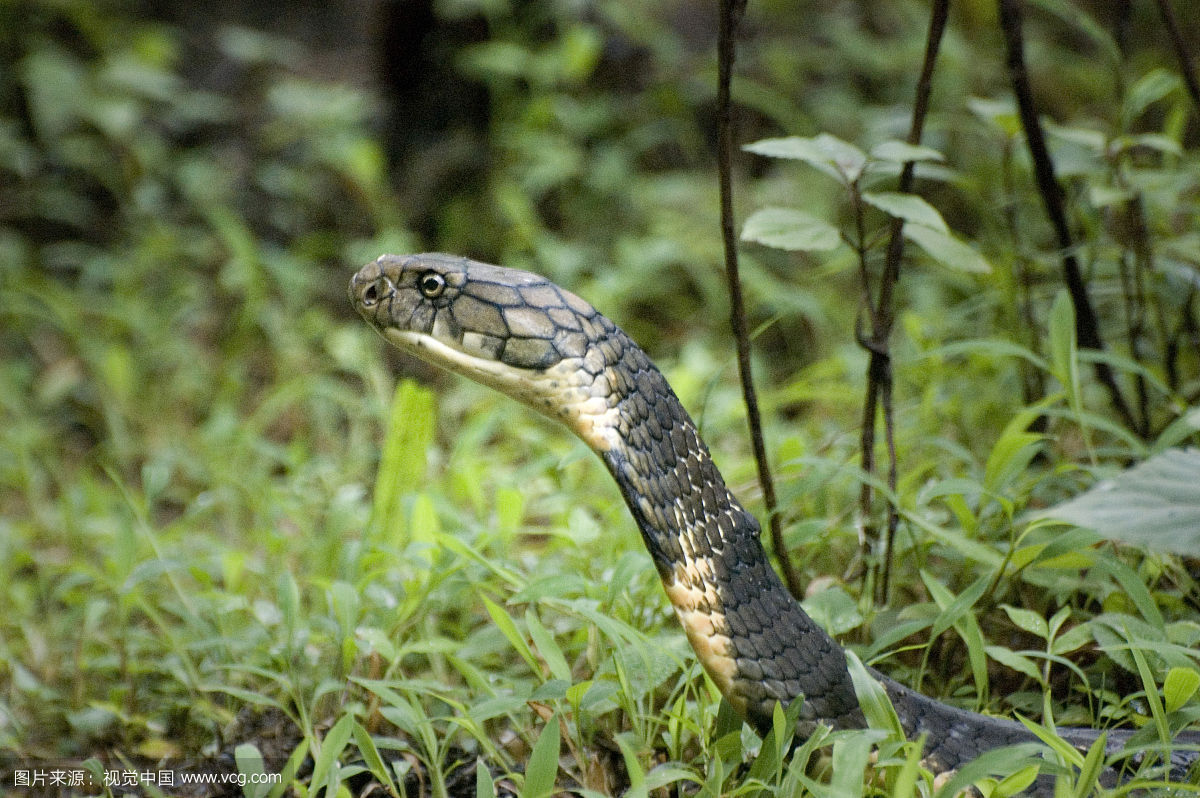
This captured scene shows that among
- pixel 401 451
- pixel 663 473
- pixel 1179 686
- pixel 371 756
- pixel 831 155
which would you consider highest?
pixel 831 155

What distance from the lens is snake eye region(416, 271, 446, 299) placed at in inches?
65.9

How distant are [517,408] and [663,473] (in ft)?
7.03

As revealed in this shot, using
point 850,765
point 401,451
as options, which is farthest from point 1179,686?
point 401,451

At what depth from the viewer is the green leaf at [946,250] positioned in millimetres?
1950

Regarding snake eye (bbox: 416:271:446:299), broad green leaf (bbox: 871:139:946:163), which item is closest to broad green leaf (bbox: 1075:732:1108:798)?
broad green leaf (bbox: 871:139:946:163)

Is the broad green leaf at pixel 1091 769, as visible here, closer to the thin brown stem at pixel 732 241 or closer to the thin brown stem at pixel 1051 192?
the thin brown stem at pixel 732 241

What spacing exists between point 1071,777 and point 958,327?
80.0 inches

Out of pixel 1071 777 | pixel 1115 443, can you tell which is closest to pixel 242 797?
pixel 1071 777

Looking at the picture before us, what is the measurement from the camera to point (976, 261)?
1939 millimetres

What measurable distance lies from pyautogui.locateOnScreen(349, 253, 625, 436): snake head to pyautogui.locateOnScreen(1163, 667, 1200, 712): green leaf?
3.38ft

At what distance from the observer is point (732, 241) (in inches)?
67.6

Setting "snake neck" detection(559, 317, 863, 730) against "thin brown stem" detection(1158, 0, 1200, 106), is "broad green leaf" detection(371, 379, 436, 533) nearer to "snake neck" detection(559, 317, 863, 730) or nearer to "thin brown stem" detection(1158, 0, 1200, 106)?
"snake neck" detection(559, 317, 863, 730)

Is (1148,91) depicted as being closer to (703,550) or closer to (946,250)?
(946,250)

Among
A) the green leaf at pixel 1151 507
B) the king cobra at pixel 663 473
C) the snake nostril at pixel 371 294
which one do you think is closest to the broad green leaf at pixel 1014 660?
the king cobra at pixel 663 473
